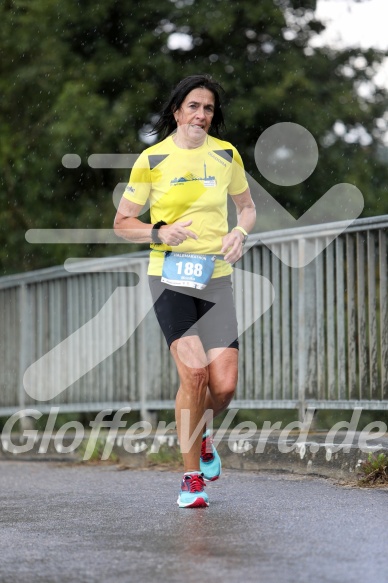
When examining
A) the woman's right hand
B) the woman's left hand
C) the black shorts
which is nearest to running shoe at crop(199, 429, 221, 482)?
the black shorts

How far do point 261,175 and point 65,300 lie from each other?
7188 millimetres

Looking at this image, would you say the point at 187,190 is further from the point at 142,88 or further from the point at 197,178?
the point at 142,88

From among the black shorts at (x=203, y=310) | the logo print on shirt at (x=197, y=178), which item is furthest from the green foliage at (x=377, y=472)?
the logo print on shirt at (x=197, y=178)

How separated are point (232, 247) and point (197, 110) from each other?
29.8 inches

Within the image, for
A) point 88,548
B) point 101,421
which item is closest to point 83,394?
point 101,421

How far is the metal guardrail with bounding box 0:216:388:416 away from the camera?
8344 millimetres

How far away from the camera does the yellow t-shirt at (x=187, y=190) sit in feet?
22.7

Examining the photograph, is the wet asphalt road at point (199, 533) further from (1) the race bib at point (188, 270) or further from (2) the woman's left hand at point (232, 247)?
(2) the woman's left hand at point (232, 247)

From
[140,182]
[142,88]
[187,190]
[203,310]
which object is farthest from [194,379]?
[142,88]

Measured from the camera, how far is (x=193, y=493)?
21.9 ft

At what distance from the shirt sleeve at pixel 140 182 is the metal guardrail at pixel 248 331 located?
1.78m

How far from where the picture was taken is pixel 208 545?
5.27 meters

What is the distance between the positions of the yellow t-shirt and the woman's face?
115 millimetres

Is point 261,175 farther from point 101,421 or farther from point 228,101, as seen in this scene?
point 101,421
